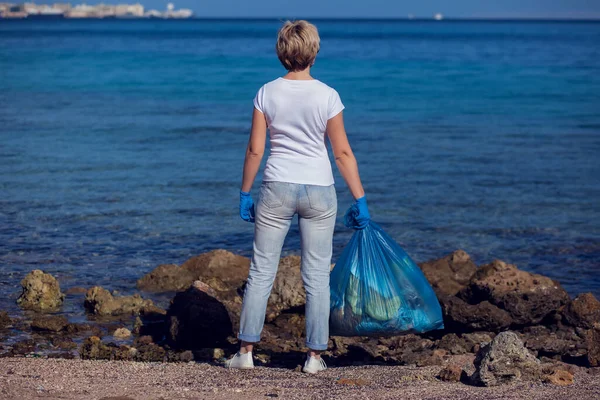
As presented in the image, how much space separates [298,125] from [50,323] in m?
3.05

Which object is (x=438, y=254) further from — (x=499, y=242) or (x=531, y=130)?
(x=531, y=130)

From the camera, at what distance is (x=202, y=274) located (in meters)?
8.16

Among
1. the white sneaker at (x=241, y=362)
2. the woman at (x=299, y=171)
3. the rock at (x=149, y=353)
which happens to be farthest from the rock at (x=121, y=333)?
the woman at (x=299, y=171)

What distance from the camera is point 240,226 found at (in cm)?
1046

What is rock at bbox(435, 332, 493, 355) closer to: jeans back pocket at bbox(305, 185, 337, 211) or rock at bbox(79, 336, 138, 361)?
jeans back pocket at bbox(305, 185, 337, 211)

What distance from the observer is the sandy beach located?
438 cm

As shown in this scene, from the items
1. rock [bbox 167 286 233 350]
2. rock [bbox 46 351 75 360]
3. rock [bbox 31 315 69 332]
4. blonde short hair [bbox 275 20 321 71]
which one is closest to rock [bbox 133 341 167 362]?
rock [bbox 167 286 233 350]

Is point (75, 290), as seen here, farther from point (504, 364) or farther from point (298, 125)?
→ point (504, 364)

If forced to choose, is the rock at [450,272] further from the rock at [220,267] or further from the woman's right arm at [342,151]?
the woman's right arm at [342,151]

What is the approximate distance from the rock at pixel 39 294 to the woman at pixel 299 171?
292 centimetres

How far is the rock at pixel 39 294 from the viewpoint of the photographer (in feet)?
23.7

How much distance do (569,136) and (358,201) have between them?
15.4 meters

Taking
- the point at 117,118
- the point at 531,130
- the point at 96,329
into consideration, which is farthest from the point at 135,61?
the point at 96,329

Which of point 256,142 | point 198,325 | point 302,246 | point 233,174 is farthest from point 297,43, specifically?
point 233,174
